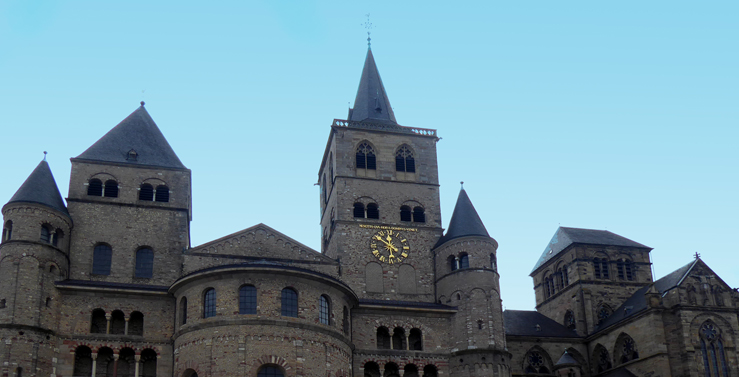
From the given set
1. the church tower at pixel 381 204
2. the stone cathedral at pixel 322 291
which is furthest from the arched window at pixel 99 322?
the church tower at pixel 381 204

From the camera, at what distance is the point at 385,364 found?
→ 4906cm

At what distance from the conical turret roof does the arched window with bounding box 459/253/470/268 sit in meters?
14.1

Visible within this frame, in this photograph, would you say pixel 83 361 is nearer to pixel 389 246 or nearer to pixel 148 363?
pixel 148 363

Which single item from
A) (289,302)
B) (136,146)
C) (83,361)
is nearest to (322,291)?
(289,302)

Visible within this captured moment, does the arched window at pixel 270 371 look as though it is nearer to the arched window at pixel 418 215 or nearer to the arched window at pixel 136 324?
the arched window at pixel 136 324

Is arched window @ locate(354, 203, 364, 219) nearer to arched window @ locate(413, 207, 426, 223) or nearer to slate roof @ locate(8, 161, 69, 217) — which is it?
arched window @ locate(413, 207, 426, 223)

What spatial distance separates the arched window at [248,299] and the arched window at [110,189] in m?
12.8

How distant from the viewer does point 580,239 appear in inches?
2675

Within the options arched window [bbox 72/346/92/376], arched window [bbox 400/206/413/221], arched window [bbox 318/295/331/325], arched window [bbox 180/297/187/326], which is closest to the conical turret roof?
arched window [bbox 400/206/413/221]

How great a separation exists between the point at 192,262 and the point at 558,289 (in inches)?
1350

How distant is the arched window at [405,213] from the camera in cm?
5684

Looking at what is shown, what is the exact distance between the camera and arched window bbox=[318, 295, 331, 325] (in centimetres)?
4569

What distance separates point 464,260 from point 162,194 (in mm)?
20239

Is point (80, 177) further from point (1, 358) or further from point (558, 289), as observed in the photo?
point (558, 289)
